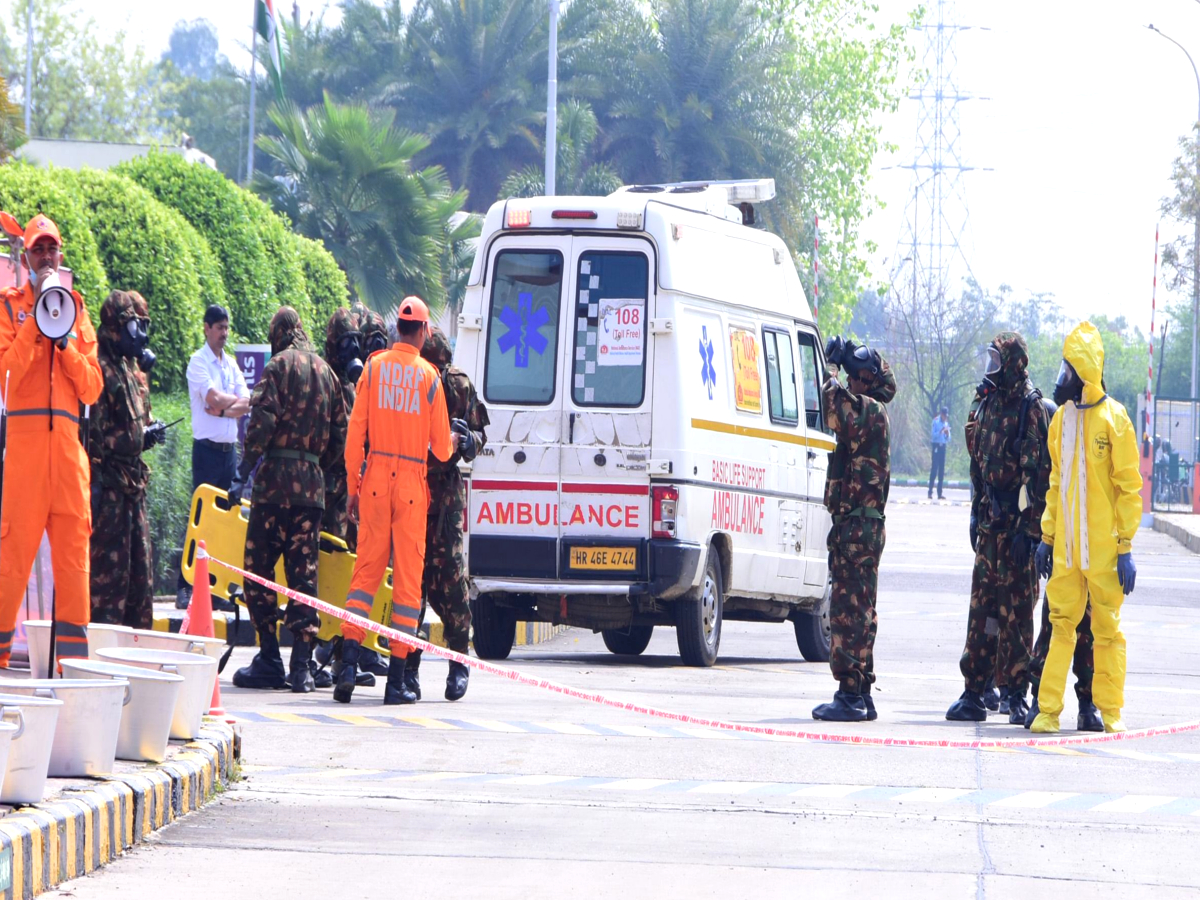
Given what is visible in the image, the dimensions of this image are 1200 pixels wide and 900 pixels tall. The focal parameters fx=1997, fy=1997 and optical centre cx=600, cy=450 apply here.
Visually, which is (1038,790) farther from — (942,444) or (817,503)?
(942,444)

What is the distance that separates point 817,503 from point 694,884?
27.4ft

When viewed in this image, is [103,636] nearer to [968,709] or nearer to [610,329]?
[968,709]

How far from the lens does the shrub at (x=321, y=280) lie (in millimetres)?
27875

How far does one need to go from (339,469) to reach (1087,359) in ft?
13.4

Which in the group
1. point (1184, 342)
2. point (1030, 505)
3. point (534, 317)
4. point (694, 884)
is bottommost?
point (694, 884)

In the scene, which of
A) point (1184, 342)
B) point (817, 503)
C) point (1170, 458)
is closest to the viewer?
point (817, 503)

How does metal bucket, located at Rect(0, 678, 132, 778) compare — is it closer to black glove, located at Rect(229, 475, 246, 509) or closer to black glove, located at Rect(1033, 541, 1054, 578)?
black glove, located at Rect(229, 475, 246, 509)

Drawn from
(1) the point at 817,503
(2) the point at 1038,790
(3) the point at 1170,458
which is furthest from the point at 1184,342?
(2) the point at 1038,790

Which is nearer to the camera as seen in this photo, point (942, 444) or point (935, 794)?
point (935, 794)

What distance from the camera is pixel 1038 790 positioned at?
26.8 ft

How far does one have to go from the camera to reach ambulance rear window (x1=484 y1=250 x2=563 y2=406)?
12.6 meters

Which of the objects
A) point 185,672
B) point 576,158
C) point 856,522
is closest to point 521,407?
point 856,522

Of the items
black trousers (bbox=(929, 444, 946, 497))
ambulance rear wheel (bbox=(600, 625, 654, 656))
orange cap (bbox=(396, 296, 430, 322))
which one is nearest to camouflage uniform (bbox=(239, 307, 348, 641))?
orange cap (bbox=(396, 296, 430, 322))

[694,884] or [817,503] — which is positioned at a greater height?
[817,503]
